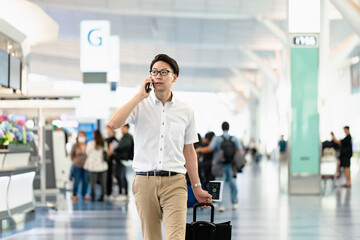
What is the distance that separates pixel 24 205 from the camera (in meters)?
10.0

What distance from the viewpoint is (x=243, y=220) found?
9375 mm

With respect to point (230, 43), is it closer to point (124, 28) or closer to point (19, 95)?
point (124, 28)

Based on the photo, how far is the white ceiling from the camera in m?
26.2

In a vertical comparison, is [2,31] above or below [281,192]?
above

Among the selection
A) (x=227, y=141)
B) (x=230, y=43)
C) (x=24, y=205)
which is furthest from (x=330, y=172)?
(x=230, y=43)

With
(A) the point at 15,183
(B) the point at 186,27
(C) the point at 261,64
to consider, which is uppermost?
(B) the point at 186,27

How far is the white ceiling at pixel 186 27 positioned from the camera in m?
26.2

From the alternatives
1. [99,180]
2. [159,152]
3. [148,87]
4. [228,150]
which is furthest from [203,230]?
[99,180]

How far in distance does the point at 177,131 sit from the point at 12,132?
6.60 m

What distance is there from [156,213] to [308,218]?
6.38 meters

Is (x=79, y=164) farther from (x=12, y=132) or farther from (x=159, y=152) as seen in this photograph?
(x=159, y=152)

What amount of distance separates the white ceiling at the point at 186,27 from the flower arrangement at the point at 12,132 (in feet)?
53.0

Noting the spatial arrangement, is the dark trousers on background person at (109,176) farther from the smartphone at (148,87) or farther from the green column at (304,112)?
the smartphone at (148,87)

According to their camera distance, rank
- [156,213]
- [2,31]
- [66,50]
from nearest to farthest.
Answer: [156,213]
[2,31]
[66,50]
